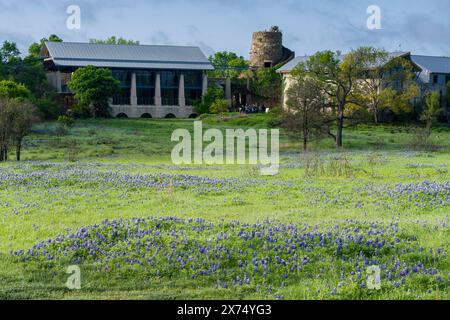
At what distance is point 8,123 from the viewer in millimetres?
40375

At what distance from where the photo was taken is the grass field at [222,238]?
446 inches

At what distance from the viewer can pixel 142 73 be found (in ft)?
352

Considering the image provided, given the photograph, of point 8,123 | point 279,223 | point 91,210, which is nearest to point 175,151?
point 8,123

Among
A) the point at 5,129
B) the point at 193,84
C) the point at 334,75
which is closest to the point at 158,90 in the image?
the point at 193,84

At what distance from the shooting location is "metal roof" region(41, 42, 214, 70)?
103125mm

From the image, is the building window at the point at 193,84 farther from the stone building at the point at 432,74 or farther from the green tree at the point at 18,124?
the green tree at the point at 18,124

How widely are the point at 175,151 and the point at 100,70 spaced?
45.5 meters

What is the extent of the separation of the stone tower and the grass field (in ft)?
334

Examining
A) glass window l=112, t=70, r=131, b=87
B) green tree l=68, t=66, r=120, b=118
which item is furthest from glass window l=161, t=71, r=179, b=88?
green tree l=68, t=66, r=120, b=118

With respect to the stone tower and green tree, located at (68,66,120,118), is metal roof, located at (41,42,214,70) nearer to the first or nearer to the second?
green tree, located at (68,66,120,118)

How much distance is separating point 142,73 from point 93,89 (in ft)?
70.2

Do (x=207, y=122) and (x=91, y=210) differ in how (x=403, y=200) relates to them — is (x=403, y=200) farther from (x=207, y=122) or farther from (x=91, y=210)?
(x=207, y=122)

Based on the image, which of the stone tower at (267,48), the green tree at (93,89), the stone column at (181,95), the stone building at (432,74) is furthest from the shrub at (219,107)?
the stone tower at (267,48)

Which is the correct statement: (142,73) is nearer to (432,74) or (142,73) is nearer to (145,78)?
(145,78)
